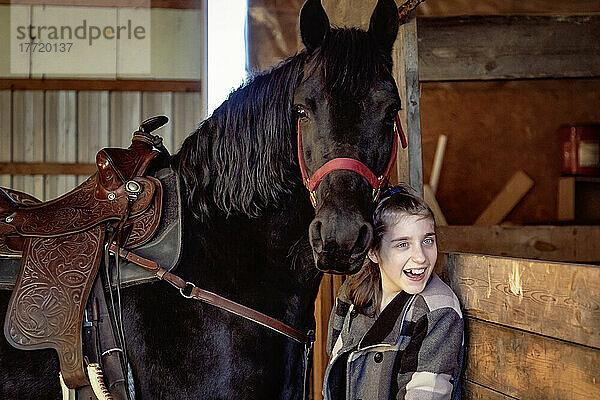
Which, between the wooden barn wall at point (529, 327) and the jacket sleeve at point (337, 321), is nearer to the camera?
the wooden barn wall at point (529, 327)

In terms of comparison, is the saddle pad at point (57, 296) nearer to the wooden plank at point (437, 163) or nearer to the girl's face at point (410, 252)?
the girl's face at point (410, 252)

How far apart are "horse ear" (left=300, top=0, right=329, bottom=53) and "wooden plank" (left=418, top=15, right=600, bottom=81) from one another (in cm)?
120

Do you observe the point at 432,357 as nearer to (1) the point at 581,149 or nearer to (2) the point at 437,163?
(2) the point at 437,163

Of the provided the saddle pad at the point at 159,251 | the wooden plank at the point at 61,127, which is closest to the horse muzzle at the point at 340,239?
the saddle pad at the point at 159,251

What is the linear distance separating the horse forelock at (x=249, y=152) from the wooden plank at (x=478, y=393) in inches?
24.2

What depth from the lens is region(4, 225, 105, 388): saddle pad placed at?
4.69 ft

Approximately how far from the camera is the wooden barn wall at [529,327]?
105 cm

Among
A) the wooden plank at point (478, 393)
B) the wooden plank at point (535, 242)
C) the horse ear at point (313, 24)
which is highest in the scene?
the horse ear at point (313, 24)

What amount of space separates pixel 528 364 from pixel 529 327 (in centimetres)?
7

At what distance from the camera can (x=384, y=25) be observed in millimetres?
1547

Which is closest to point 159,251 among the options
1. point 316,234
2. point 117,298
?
point 117,298

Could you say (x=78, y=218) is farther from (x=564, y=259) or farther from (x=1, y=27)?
(x=1, y=27)

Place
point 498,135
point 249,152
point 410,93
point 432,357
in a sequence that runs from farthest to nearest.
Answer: point 498,135 → point 410,93 → point 249,152 → point 432,357

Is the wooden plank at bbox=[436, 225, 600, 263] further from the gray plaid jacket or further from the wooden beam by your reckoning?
the wooden beam
